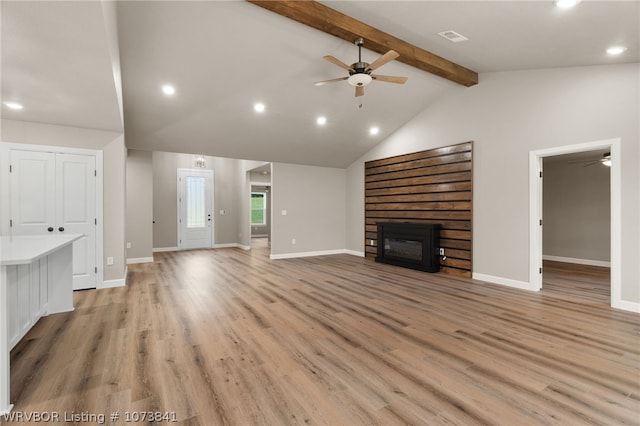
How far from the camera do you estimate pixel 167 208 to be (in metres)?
8.88

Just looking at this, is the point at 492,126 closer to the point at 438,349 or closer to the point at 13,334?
the point at 438,349

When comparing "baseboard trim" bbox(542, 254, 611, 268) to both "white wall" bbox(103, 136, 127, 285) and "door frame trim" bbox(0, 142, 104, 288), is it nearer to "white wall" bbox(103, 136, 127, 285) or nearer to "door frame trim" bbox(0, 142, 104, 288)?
"white wall" bbox(103, 136, 127, 285)

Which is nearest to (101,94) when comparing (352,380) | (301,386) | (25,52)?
(25,52)

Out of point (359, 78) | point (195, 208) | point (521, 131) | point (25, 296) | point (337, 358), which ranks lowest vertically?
point (337, 358)

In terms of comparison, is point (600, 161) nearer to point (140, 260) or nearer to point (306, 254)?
point (306, 254)

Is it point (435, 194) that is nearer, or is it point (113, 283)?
point (113, 283)

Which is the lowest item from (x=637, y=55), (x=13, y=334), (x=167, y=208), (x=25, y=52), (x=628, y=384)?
(x=628, y=384)

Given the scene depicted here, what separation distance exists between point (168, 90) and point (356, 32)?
2763mm

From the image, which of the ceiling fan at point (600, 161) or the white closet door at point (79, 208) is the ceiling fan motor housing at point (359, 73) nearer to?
the white closet door at point (79, 208)

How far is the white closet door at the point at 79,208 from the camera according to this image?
4.29 meters

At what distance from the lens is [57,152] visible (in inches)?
167

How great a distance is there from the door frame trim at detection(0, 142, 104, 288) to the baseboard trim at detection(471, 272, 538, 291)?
6.01m

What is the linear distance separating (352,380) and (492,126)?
4683 millimetres

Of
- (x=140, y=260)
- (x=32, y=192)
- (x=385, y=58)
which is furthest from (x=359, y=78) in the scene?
(x=140, y=260)
